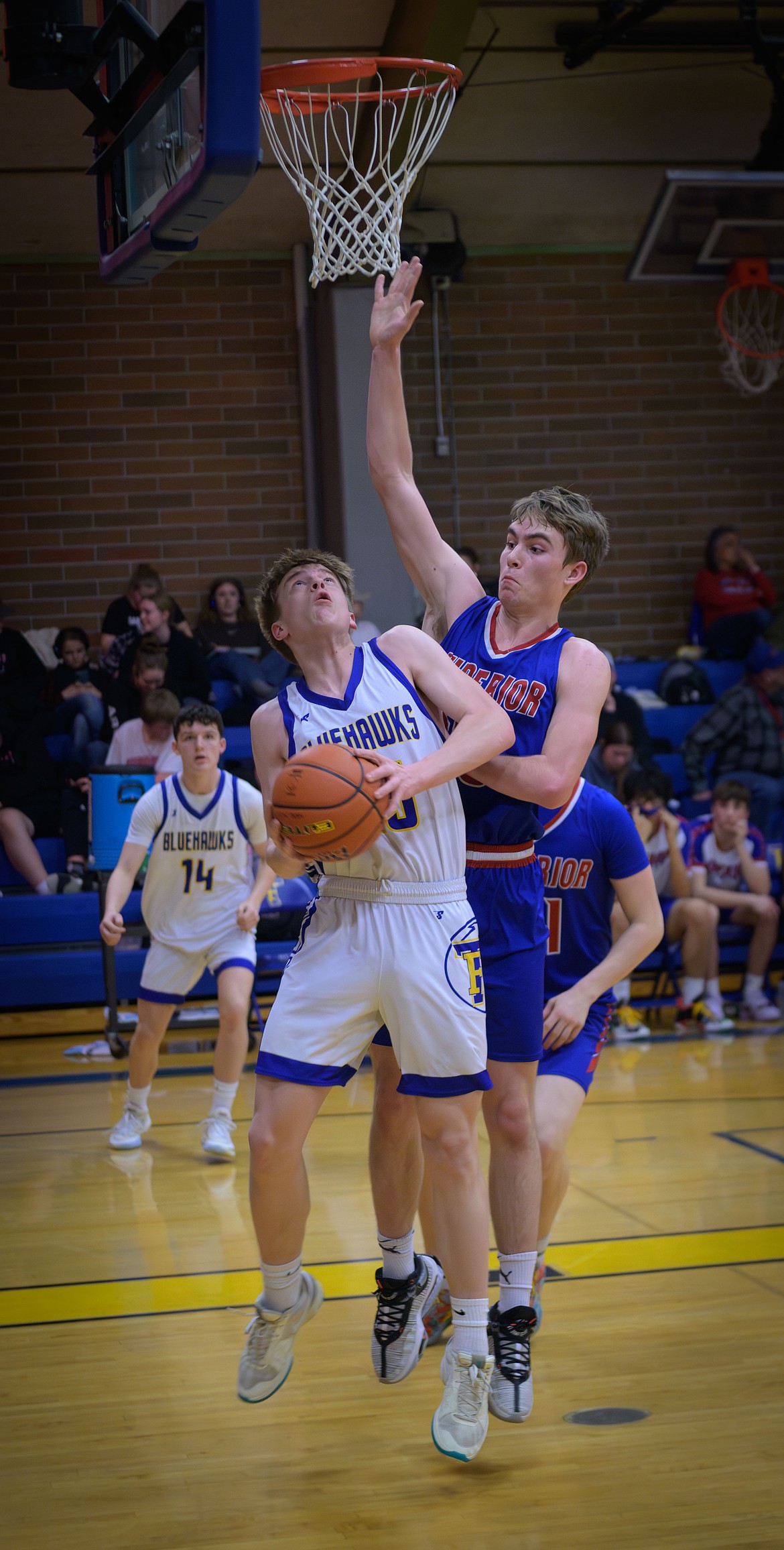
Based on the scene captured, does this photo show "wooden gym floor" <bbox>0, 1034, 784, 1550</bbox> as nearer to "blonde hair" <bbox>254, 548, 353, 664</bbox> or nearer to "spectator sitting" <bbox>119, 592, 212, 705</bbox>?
"blonde hair" <bbox>254, 548, 353, 664</bbox>

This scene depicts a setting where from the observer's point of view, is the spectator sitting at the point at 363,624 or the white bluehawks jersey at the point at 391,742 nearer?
the white bluehawks jersey at the point at 391,742

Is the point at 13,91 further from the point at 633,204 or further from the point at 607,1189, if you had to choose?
the point at 607,1189

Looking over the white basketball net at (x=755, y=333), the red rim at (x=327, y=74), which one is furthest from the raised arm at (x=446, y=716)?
the white basketball net at (x=755, y=333)

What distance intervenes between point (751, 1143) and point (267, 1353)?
10.3ft

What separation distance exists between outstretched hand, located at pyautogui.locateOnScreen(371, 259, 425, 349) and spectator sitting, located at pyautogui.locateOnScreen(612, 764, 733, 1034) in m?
5.30

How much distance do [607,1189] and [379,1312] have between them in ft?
6.54

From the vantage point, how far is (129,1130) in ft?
18.8

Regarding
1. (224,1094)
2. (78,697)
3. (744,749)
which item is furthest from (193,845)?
(744,749)

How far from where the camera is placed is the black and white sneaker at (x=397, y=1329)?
309 centimetres

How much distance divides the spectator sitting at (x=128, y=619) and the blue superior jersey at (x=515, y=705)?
6.65 meters

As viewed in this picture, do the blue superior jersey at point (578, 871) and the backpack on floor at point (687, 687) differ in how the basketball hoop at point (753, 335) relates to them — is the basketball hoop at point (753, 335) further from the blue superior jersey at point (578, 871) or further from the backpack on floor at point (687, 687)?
the blue superior jersey at point (578, 871)

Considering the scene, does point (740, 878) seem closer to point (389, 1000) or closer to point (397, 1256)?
point (397, 1256)

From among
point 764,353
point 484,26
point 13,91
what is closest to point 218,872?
point 13,91

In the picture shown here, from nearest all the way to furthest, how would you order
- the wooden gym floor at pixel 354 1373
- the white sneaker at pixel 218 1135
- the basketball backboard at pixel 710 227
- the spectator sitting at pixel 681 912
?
the wooden gym floor at pixel 354 1373, the white sneaker at pixel 218 1135, the spectator sitting at pixel 681 912, the basketball backboard at pixel 710 227
